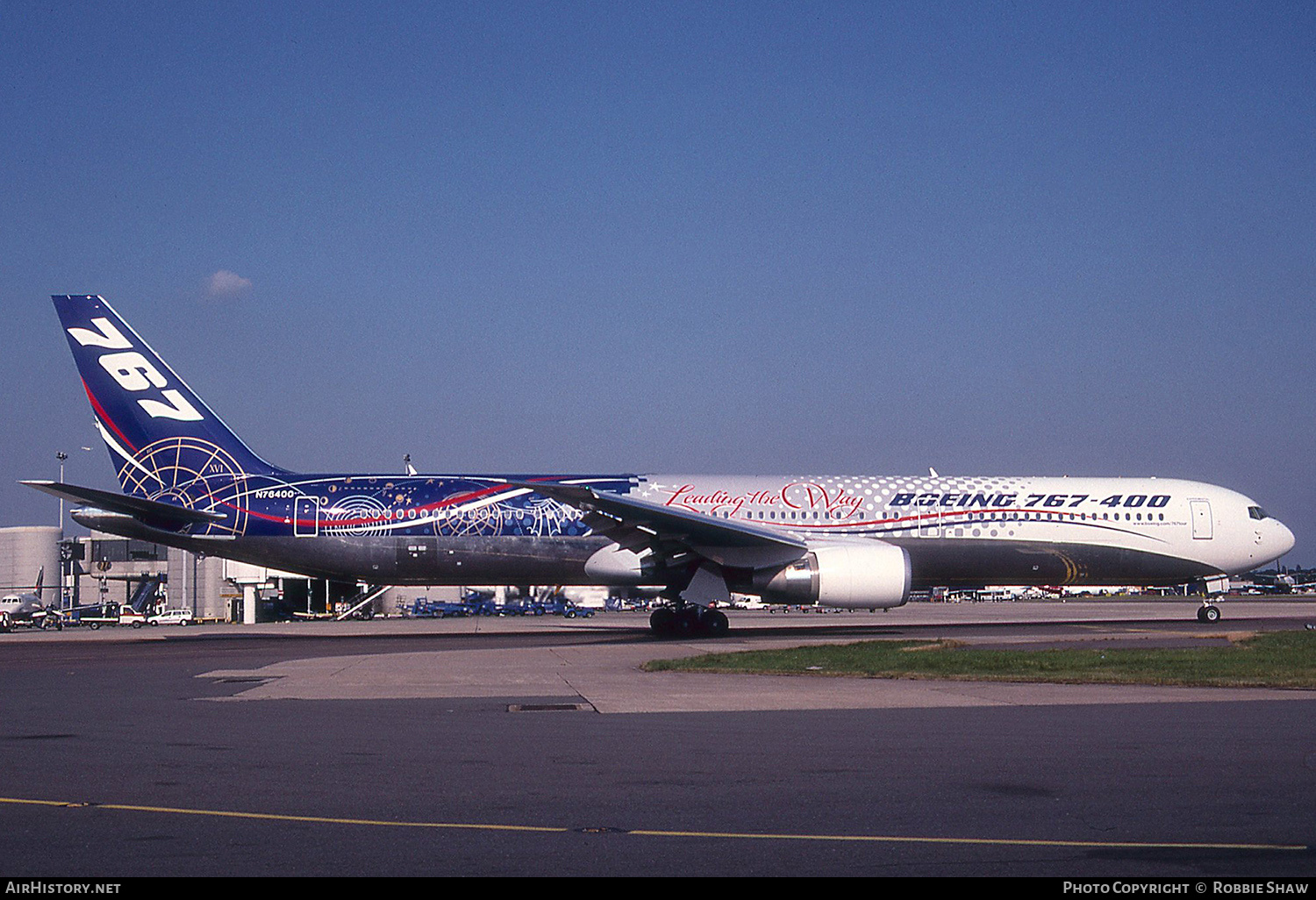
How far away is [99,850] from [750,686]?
8767 millimetres

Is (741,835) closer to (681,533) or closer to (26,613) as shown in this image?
(681,533)

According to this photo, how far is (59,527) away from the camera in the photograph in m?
66.2

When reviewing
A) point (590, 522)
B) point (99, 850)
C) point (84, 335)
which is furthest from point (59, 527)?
point (99, 850)

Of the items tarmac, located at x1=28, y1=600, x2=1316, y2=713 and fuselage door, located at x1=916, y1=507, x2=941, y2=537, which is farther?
fuselage door, located at x1=916, y1=507, x2=941, y2=537

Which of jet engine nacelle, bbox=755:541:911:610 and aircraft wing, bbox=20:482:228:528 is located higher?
aircraft wing, bbox=20:482:228:528

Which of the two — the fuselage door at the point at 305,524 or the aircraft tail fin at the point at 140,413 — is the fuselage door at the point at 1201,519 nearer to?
the fuselage door at the point at 305,524

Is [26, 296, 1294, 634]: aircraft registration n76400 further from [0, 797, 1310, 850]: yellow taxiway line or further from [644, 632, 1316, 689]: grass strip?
[0, 797, 1310, 850]: yellow taxiway line

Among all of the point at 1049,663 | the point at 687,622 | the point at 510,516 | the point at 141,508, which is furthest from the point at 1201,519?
the point at 141,508

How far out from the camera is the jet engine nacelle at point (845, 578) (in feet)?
72.9

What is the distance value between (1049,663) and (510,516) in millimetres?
13139

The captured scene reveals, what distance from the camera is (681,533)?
2258 centimetres

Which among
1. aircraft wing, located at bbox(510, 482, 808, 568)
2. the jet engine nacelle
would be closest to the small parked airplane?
aircraft wing, located at bbox(510, 482, 808, 568)

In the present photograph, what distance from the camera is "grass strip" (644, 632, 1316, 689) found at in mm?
13414

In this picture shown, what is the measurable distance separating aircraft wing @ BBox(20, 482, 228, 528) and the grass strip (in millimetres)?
13063
